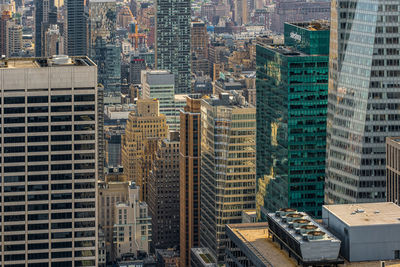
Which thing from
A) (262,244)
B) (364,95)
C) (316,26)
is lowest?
(262,244)

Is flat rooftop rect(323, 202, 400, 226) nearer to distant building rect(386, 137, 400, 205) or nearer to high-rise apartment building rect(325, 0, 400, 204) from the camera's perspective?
distant building rect(386, 137, 400, 205)

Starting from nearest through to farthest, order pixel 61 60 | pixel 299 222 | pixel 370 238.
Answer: pixel 370 238 < pixel 299 222 < pixel 61 60

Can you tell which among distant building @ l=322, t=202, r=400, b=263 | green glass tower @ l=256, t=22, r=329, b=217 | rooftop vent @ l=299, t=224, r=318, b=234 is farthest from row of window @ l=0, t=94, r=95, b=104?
Answer: green glass tower @ l=256, t=22, r=329, b=217

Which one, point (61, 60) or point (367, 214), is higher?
point (61, 60)

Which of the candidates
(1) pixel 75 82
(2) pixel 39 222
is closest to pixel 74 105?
(1) pixel 75 82

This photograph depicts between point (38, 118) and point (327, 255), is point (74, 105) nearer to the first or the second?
point (38, 118)

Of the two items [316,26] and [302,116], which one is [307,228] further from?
[316,26]

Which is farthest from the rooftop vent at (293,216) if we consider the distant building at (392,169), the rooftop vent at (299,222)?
the distant building at (392,169)

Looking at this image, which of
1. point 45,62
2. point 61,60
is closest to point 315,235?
point 61,60

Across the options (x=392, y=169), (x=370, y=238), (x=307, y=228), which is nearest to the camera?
(x=370, y=238)
